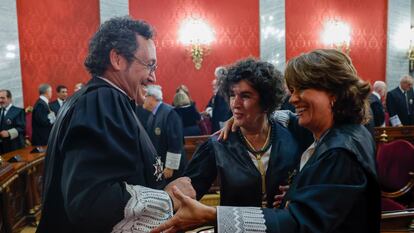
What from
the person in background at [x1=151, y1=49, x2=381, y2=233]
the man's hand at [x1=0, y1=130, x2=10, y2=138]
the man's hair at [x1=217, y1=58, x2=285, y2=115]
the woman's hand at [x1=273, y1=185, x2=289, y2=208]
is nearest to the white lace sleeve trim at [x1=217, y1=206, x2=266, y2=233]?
the person in background at [x1=151, y1=49, x2=381, y2=233]

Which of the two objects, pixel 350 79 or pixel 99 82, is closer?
pixel 350 79

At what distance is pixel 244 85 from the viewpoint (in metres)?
2.09

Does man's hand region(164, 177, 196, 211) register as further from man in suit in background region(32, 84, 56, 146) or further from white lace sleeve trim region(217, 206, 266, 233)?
man in suit in background region(32, 84, 56, 146)

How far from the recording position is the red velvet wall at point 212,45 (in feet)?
28.9

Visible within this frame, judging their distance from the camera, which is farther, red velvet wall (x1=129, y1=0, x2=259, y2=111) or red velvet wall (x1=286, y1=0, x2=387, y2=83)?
red velvet wall (x1=286, y1=0, x2=387, y2=83)

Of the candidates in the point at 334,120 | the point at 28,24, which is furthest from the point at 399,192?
the point at 28,24

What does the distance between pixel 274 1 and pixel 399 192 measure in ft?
22.0

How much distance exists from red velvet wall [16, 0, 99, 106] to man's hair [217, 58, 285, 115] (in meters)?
6.91

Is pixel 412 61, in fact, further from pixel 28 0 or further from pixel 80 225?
pixel 80 225

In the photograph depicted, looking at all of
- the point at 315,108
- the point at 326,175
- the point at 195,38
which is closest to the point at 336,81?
the point at 315,108

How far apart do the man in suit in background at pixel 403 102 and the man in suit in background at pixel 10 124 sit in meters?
6.78

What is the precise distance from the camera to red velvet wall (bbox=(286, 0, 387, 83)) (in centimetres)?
960

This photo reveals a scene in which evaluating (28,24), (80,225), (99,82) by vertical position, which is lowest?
(80,225)

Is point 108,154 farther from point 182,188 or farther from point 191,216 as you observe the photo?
point 182,188
